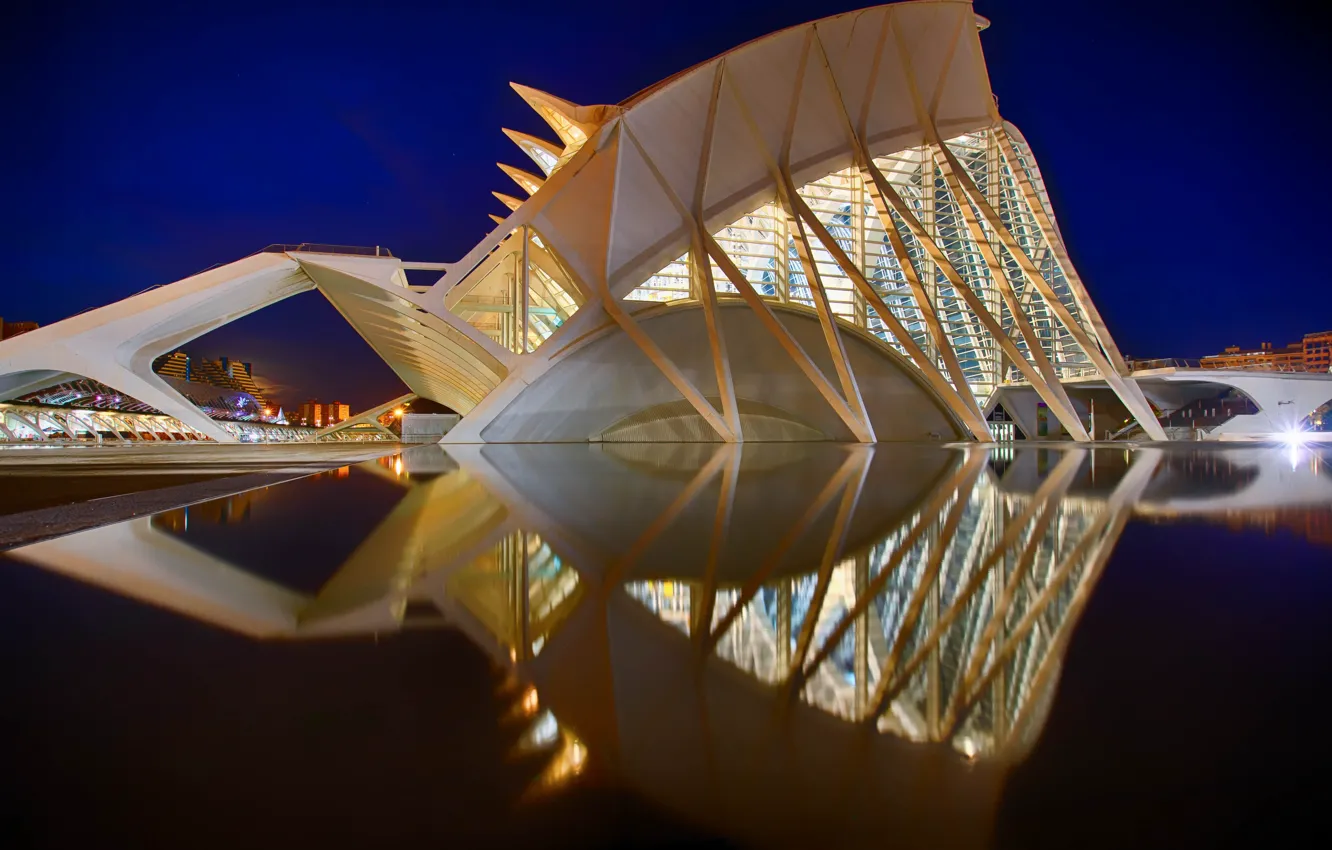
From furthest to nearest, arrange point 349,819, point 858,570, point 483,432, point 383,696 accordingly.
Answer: point 483,432
point 858,570
point 383,696
point 349,819

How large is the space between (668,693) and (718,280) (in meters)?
→ 20.8

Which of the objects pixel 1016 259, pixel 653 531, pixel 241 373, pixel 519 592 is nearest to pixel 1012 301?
pixel 1016 259

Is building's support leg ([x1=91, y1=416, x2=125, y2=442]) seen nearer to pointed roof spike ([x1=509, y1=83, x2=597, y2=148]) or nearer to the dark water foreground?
pointed roof spike ([x1=509, y1=83, x2=597, y2=148])

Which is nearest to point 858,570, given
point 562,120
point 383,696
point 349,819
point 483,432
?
point 383,696

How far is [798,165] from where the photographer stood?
18.8 meters

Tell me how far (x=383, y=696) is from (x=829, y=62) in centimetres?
2013

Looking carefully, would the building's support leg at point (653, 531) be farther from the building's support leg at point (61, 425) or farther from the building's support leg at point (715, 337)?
the building's support leg at point (61, 425)

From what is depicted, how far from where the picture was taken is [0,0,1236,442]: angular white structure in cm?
1555

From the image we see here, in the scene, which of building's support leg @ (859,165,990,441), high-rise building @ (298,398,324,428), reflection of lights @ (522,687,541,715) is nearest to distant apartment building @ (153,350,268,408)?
high-rise building @ (298,398,324,428)

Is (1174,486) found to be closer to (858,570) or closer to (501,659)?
(858,570)

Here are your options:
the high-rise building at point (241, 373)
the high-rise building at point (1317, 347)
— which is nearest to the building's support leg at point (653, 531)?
the high-rise building at point (241, 373)

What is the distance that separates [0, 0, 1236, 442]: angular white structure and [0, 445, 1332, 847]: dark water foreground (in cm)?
1291

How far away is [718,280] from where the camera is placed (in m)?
21.3

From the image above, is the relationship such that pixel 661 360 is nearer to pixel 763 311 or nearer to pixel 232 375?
pixel 763 311
